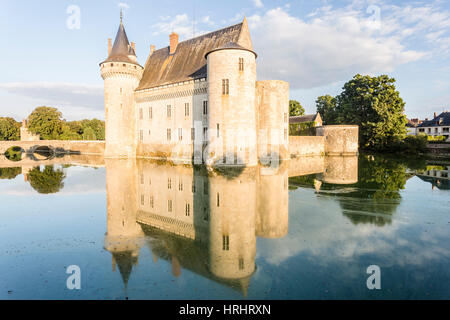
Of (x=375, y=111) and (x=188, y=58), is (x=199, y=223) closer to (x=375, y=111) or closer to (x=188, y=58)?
(x=188, y=58)

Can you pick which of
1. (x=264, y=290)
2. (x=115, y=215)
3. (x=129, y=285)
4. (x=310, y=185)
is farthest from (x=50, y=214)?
(x=310, y=185)

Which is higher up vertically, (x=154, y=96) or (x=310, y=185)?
(x=154, y=96)

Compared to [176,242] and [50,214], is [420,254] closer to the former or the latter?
[176,242]

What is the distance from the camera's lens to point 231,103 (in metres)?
20.8

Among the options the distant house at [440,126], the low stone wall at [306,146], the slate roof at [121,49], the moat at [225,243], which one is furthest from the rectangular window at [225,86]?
the distant house at [440,126]

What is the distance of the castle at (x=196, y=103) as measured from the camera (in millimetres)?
20812

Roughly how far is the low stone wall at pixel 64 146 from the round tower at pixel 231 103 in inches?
1026

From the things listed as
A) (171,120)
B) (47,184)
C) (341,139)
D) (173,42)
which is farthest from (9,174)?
(341,139)

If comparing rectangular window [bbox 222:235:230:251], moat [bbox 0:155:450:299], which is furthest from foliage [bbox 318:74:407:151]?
rectangular window [bbox 222:235:230:251]

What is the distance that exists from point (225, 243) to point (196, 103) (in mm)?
21464

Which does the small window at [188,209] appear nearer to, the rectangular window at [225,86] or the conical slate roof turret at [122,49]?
the rectangular window at [225,86]

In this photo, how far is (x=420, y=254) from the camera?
5578 mm

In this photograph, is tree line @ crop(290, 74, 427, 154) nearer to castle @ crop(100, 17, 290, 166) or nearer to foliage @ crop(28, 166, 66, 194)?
castle @ crop(100, 17, 290, 166)
